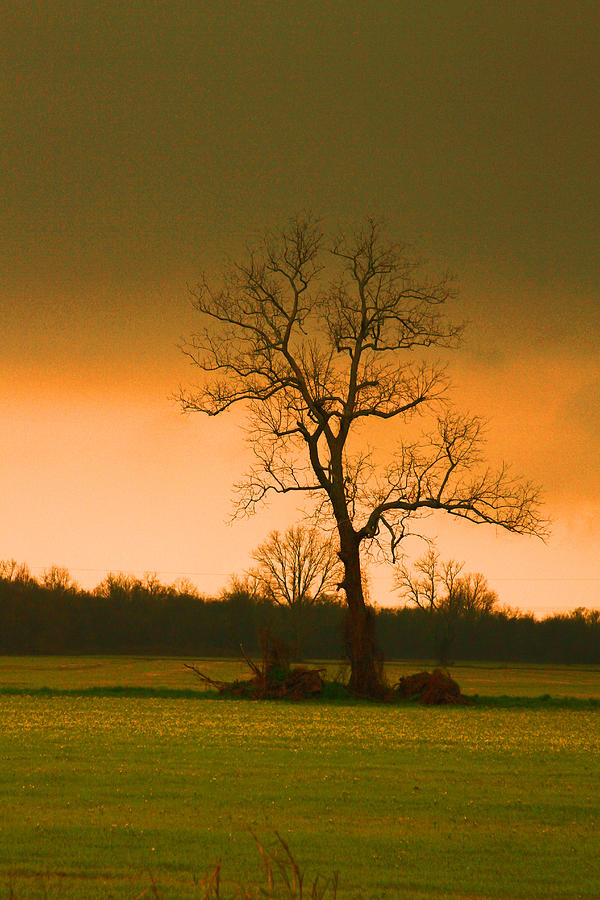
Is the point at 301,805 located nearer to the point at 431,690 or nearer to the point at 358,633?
the point at 431,690

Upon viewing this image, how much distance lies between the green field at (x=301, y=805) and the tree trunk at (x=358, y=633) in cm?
1198

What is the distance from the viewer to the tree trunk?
40.0 meters

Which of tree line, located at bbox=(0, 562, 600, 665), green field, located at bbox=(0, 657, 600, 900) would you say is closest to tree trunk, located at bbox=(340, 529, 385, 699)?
green field, located at bbox=(0, 657, 600, 900)

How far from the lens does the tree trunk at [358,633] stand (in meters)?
40.0

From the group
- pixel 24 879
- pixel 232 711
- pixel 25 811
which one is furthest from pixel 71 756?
pixel 232 711

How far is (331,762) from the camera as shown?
63.7ft

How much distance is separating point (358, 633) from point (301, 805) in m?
26.5

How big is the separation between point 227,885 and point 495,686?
46.4 m

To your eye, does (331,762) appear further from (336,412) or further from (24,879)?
(336,412)

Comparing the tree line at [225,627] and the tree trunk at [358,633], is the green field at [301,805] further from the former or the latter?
the tree line at [225,627]

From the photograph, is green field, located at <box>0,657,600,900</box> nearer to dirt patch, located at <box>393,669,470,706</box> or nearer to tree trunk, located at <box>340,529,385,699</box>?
dirt patch, located at <box>393,669,470,706</box>

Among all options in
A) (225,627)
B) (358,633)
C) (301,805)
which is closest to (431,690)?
(358,633)

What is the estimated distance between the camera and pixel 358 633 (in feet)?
133

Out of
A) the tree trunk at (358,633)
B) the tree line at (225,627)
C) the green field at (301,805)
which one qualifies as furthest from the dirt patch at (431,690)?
the tree line at (225,627)
